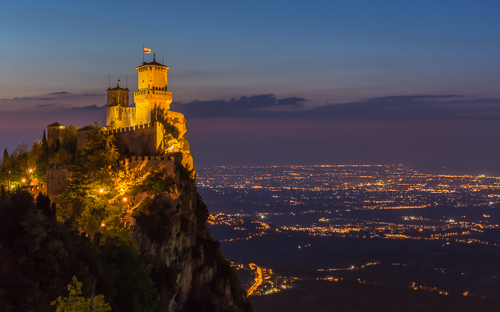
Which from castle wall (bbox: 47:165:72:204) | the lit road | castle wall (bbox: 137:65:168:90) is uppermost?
castle wall (bbox: 137:65:168:90)

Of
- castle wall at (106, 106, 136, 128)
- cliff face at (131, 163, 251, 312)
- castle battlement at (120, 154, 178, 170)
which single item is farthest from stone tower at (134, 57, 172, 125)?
castle battlement at (120, 154, 178, 170)

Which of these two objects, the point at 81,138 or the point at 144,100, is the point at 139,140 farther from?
the point at 144,100

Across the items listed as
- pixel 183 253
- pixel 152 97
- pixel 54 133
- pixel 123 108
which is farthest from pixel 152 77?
pixel 183 253

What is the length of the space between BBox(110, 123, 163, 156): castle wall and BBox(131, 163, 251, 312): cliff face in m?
3.71

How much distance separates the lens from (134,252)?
36.5 metres

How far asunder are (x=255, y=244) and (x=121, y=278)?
3780 inches

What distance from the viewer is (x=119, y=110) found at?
61.1 metres

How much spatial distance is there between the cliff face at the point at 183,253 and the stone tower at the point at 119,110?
43.7 ft

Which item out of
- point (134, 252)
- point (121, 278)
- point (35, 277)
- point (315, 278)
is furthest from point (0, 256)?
point (315, 278)

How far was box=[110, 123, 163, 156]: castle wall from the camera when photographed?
4900cm

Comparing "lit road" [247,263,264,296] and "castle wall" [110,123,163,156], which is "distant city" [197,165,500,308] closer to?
"lit road" [247,263,264,296]

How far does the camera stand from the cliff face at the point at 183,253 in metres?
41.5

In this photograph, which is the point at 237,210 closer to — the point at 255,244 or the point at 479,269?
the point at 255,244

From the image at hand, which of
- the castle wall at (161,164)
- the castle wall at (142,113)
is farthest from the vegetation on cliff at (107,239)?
the castle wall at (142,113)
